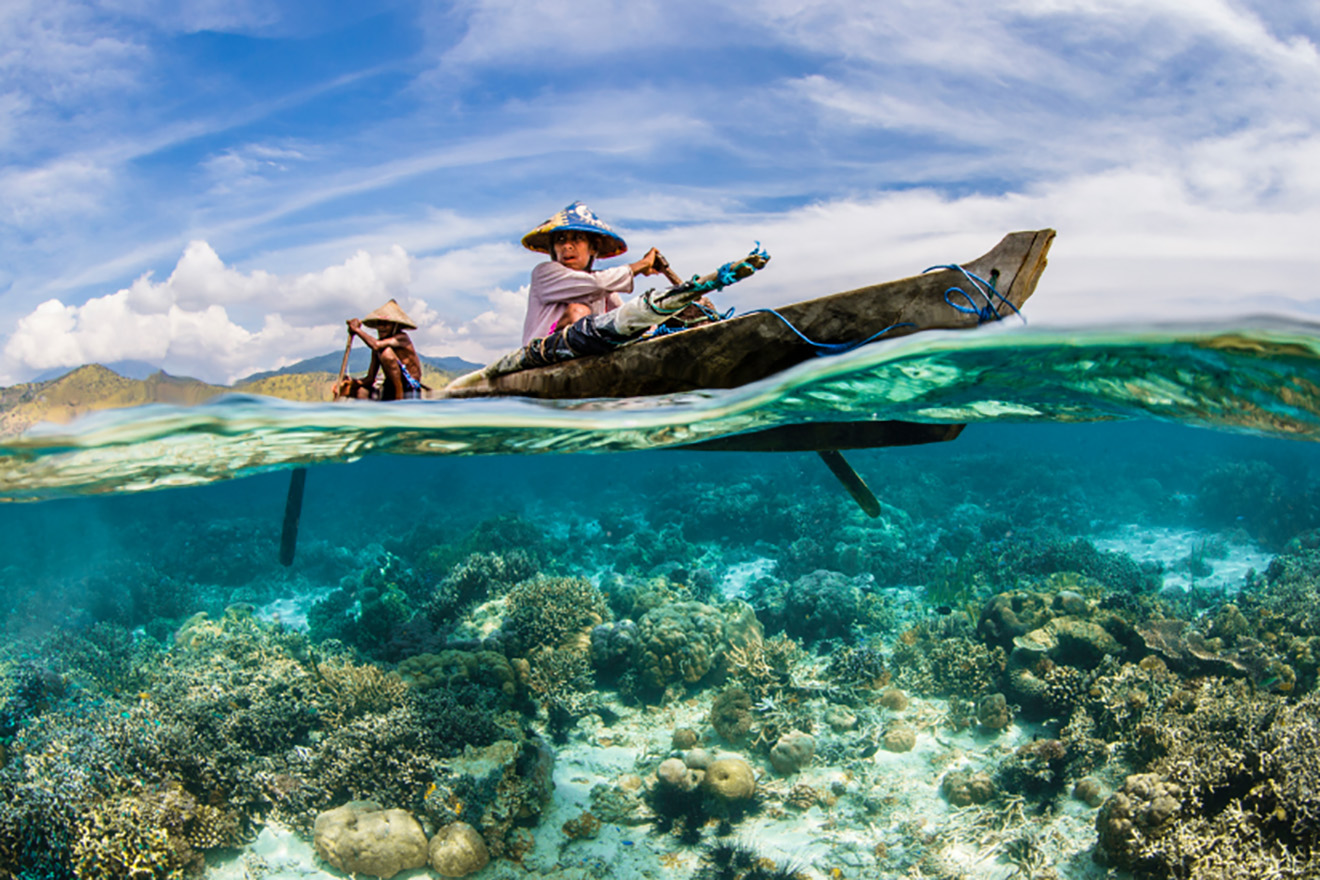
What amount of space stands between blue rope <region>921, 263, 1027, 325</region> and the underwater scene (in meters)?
0.32

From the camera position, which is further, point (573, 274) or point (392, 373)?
point (392, 373)

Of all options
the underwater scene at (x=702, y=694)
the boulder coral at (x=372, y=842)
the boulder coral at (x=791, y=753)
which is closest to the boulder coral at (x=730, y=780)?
the underwater scene at (x=702, y=694)

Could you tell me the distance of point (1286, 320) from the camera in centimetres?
399

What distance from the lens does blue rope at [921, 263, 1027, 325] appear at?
338cm

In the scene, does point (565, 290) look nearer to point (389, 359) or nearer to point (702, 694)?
point (389, 359)

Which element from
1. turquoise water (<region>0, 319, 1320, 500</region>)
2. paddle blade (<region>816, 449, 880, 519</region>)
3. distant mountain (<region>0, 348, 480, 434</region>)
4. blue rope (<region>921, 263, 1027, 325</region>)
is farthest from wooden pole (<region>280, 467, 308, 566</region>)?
blue rope (<region>921, 263, 1027, 325</region>)

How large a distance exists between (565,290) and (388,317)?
1706 mm

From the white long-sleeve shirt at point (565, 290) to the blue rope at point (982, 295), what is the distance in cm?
239

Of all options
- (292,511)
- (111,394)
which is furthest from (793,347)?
(292,511)

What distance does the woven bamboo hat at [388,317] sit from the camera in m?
5.46

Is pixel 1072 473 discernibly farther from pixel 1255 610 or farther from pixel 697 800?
pixel 697 800

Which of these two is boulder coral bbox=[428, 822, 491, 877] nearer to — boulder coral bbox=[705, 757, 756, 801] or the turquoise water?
boulder coral bbox=[705, 757, 756, 801]

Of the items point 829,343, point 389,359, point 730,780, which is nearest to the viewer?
point 829,343

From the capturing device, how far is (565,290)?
499 cm
